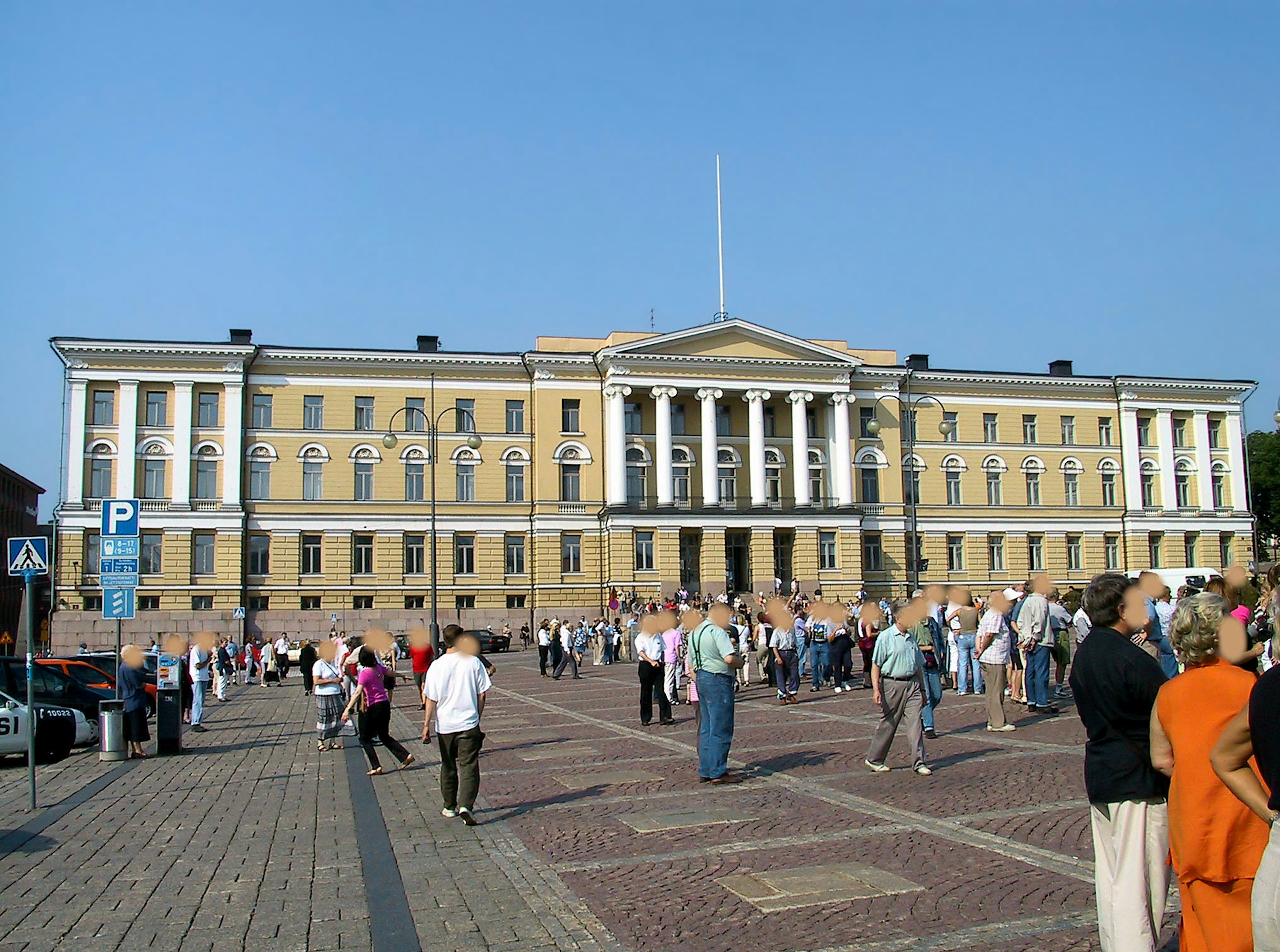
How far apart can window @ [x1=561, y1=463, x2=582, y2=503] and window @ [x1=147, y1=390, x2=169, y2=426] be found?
2072 cm

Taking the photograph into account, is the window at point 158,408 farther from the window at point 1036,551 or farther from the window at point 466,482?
the window at point 1036,551

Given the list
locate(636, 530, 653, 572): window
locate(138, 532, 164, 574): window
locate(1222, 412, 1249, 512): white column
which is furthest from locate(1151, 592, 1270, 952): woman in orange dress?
locate(1222, 412, 1249, 512): white column

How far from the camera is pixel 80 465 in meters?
55.8

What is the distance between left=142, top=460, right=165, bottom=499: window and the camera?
57031mm

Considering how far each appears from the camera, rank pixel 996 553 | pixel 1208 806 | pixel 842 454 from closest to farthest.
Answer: pixel 1208 806, pixel 842 454, pixel 996 553

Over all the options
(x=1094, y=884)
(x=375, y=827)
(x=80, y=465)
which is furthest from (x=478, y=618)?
(x=1094, y=884)

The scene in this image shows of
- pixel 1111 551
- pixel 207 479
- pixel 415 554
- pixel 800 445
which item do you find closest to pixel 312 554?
pixel 415 554

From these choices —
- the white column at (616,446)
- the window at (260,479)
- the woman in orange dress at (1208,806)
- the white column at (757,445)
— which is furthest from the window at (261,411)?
the woman in orange dress at (1208,806)

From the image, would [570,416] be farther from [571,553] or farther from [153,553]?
[153,553]

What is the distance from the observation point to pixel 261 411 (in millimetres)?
59156

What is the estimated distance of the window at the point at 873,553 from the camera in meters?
64.5

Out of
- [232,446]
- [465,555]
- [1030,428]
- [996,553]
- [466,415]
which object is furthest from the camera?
[1030,428]

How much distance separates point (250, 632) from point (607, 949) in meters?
54.4

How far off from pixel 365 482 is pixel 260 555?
21.6ft
